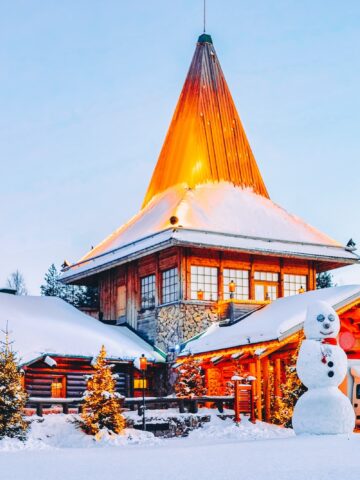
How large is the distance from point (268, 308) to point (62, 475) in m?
19.5

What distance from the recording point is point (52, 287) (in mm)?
57688

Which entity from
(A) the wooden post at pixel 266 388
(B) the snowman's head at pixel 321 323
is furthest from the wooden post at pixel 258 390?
(B) the snowman's head at pixel 321 323

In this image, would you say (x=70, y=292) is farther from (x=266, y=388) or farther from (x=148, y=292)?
(x=266, y=388)

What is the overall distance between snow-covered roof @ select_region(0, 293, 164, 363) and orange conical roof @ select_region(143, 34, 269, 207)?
7.14 m

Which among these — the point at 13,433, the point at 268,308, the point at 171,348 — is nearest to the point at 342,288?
the point at 268,308

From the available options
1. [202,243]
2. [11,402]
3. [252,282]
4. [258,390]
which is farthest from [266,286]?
[11,402]

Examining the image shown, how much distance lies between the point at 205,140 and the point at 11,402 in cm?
1857

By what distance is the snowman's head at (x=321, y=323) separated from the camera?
67.7ft

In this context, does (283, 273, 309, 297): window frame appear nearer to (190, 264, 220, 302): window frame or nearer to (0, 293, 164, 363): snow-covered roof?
Result: (190, 264, 220, 302): window frame

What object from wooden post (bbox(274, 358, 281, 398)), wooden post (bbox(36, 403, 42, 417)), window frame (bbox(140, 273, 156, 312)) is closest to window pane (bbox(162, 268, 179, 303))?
window frame (bbox(140, 273, 156, 312))

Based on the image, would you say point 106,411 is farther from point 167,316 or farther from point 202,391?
point 167,316

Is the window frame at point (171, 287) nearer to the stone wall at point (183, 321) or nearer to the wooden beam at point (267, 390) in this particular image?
the stone wall at point (183, 321)

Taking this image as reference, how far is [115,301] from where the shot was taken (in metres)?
38.6

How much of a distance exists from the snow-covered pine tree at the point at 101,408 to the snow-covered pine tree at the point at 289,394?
4.70 m
